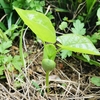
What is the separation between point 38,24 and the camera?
3.57ft

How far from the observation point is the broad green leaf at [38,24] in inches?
43.2

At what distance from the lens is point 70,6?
174 cm

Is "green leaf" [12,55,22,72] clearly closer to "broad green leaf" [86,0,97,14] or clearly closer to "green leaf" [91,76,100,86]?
"green leaf" [91,76,100,86]

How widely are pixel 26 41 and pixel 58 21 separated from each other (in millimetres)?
246

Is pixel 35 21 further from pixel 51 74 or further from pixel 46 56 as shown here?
pixel 51 74

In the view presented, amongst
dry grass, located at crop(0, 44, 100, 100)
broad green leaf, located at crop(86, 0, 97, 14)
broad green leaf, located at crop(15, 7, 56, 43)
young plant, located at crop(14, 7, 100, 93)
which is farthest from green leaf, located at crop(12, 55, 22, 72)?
broad green leaf, located at crop(86, 0, 97, 14)

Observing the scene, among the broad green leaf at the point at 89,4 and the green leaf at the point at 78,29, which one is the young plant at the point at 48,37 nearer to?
the green leaf at the point at 78,29

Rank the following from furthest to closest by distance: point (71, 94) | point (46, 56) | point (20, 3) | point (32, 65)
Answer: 1. point (20, 3)
2. point (32, 65)
3. point (71, 94)
4. point (46, 56)

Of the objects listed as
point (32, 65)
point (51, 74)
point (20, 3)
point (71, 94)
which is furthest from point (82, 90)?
point (20, 3)

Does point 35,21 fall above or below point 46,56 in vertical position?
above

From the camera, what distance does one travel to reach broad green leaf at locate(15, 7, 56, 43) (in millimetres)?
1097

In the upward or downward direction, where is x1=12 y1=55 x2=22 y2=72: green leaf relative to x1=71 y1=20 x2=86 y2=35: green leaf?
downward

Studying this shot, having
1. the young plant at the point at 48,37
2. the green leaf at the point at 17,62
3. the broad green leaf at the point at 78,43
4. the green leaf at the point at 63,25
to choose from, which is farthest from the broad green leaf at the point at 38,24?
the green leaf at the point at 63,25

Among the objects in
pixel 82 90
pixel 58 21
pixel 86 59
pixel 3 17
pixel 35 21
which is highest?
pixel 35 21
